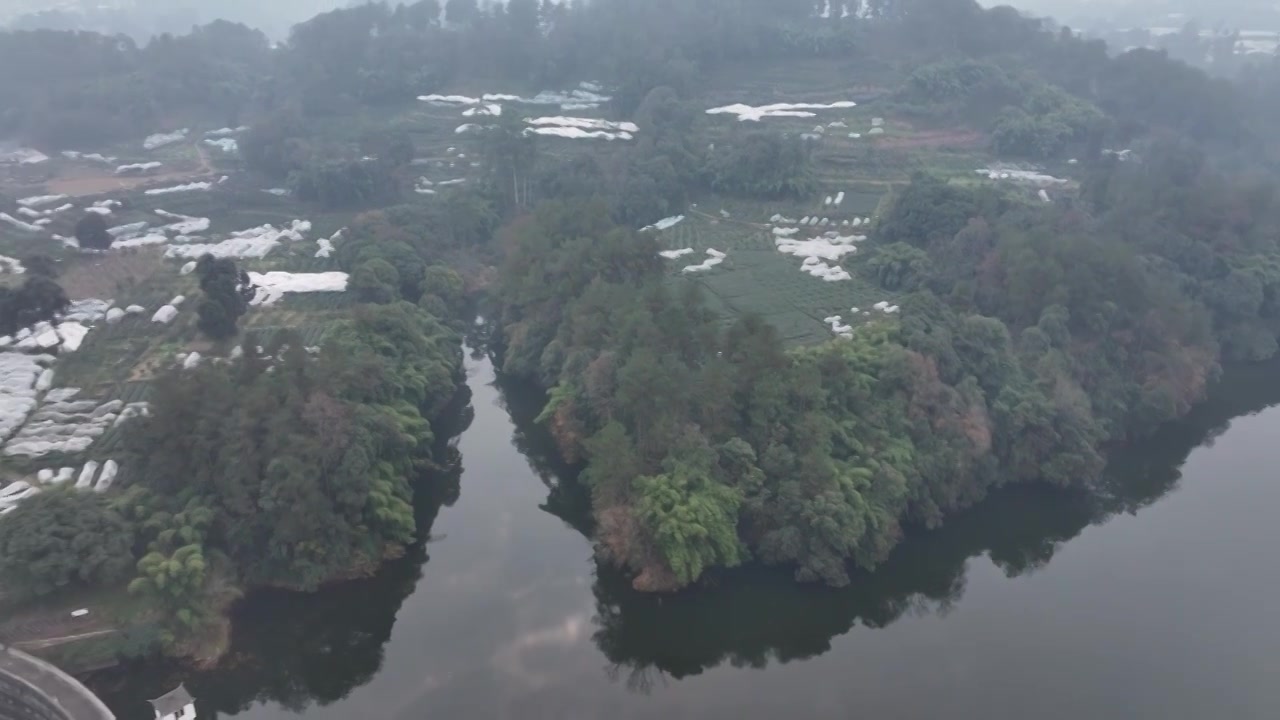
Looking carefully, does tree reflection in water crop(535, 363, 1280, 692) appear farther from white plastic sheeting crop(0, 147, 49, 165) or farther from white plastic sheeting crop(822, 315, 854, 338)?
white plastic sheeting crop(0, 147, 49, 165)

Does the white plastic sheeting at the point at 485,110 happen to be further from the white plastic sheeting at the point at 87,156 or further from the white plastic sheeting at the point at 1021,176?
the white plastic sheeting at the point at 1021,176

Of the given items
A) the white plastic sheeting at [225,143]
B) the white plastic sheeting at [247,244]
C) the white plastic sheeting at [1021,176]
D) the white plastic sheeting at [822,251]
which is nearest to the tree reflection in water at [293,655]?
the white plastic sheeting at [247,244]

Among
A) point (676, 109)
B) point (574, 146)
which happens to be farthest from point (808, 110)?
point (574, 146)

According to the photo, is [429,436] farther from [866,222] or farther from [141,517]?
[866,222]

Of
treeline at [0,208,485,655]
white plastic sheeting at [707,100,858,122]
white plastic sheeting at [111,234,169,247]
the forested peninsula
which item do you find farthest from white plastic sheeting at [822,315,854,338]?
white plastic sheeting at [111,234,169,247]

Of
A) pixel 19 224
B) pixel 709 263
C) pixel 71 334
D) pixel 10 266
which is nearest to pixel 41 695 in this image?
pixel 71 334
